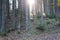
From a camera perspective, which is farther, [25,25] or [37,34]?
[25,25]

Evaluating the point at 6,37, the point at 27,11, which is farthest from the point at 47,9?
the point at 6,37

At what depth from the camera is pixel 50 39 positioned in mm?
8766

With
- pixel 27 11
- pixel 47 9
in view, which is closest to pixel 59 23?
pixel 27 11

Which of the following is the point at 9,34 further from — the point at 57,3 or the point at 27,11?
the point at 57,3

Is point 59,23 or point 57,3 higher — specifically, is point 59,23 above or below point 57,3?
below

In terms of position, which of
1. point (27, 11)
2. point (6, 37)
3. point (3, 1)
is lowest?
point (6, 37)

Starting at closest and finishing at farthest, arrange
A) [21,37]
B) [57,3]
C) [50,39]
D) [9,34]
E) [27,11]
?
[50,39] → [21,37] → [9,34] → [27,11] → [57,3]

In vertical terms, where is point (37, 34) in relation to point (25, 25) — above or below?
below

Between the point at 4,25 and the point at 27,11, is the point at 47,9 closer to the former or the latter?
the point at 27,11

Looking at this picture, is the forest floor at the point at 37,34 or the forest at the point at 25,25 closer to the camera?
the forest floor at the point at 37,34

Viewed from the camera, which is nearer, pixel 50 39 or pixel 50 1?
pixel 50 39

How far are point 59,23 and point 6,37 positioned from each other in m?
4.51

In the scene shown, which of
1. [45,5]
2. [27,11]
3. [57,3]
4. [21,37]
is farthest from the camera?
[45,5]

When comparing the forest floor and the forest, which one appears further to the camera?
the forest
